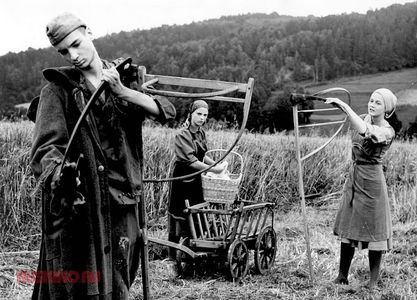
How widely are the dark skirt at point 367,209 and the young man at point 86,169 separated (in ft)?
10.6

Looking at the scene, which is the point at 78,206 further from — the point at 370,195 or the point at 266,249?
the point at 266,249

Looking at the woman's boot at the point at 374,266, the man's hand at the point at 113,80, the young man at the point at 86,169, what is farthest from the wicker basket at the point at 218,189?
the man's hand at the point at 113,80

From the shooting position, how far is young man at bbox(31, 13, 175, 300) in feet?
7.21

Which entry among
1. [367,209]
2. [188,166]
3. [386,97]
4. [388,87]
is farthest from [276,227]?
[388,87]

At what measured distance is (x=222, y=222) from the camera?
20.5ft

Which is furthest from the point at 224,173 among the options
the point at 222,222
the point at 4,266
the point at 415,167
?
the point at 415,167

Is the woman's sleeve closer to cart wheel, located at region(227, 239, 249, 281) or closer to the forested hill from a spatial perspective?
cart wheel, located at region(227, 239, 249, 281)

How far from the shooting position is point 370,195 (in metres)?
5.17

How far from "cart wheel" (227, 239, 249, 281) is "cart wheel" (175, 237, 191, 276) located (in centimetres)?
46

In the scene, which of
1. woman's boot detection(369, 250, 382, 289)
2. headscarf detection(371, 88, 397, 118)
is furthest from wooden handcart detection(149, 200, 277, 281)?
headscarf detection(371, 88, 397, 118)

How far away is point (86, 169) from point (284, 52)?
48.2 metres

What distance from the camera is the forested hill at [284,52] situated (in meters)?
32.3

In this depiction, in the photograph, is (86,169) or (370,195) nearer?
(86,169)

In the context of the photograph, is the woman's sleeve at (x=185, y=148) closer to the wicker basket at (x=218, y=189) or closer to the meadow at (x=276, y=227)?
the wicker basket at (x=218, y=189)
